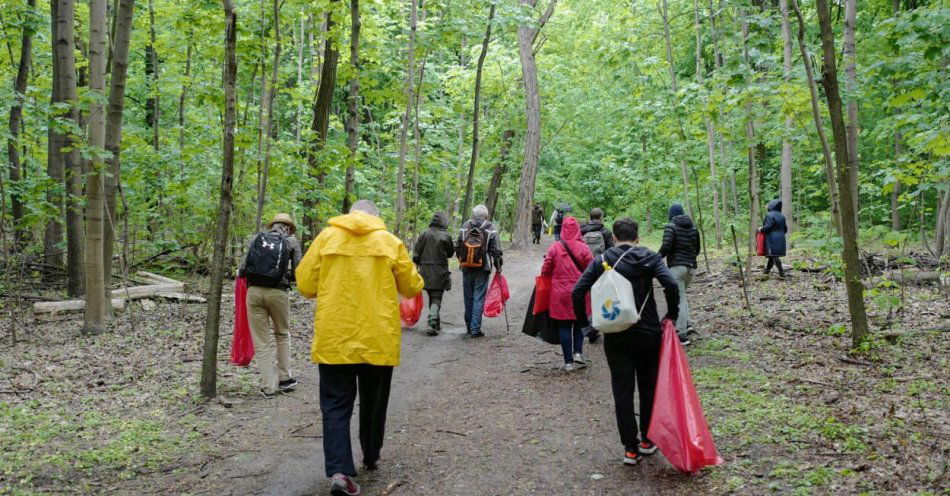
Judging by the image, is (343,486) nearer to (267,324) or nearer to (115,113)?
(267,324)

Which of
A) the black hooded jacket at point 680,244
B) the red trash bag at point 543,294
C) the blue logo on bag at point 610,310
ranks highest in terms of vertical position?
the black hooded jacket at point 680,244

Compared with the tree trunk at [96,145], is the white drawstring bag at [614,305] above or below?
below

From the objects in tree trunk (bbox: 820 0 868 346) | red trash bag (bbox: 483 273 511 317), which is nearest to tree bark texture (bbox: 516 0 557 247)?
red trash bag (bbox: 483 273 511 317)

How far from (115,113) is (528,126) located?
15164mm

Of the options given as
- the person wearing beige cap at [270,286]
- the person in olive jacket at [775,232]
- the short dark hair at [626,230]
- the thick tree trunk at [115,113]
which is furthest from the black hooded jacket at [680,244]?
the thick tree trunk at [115,113]

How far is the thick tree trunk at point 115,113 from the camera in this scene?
28.8 ft

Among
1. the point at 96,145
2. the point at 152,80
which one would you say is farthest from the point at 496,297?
the point at 152,80

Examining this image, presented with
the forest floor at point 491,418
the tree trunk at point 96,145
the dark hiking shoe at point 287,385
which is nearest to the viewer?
the forest floor at point 491,418

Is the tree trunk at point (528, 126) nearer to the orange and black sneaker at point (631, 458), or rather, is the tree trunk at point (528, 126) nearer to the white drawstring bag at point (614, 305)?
the white drawstring bag at point (614, 305)

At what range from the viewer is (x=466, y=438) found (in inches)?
229

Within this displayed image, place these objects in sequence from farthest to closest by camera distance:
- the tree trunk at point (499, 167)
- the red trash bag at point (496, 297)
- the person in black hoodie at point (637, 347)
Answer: the tree trunk at point (499, 167), the red trash bag at point (496, 297), the person in black hoodie at point (637, 347)

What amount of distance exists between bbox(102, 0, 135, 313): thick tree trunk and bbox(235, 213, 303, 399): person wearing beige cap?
352 cm

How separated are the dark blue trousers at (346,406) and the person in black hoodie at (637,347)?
1.71m

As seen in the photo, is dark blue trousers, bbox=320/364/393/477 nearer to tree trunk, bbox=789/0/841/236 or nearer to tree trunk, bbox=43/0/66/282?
tree trunk, bbox=789/0/841/236
